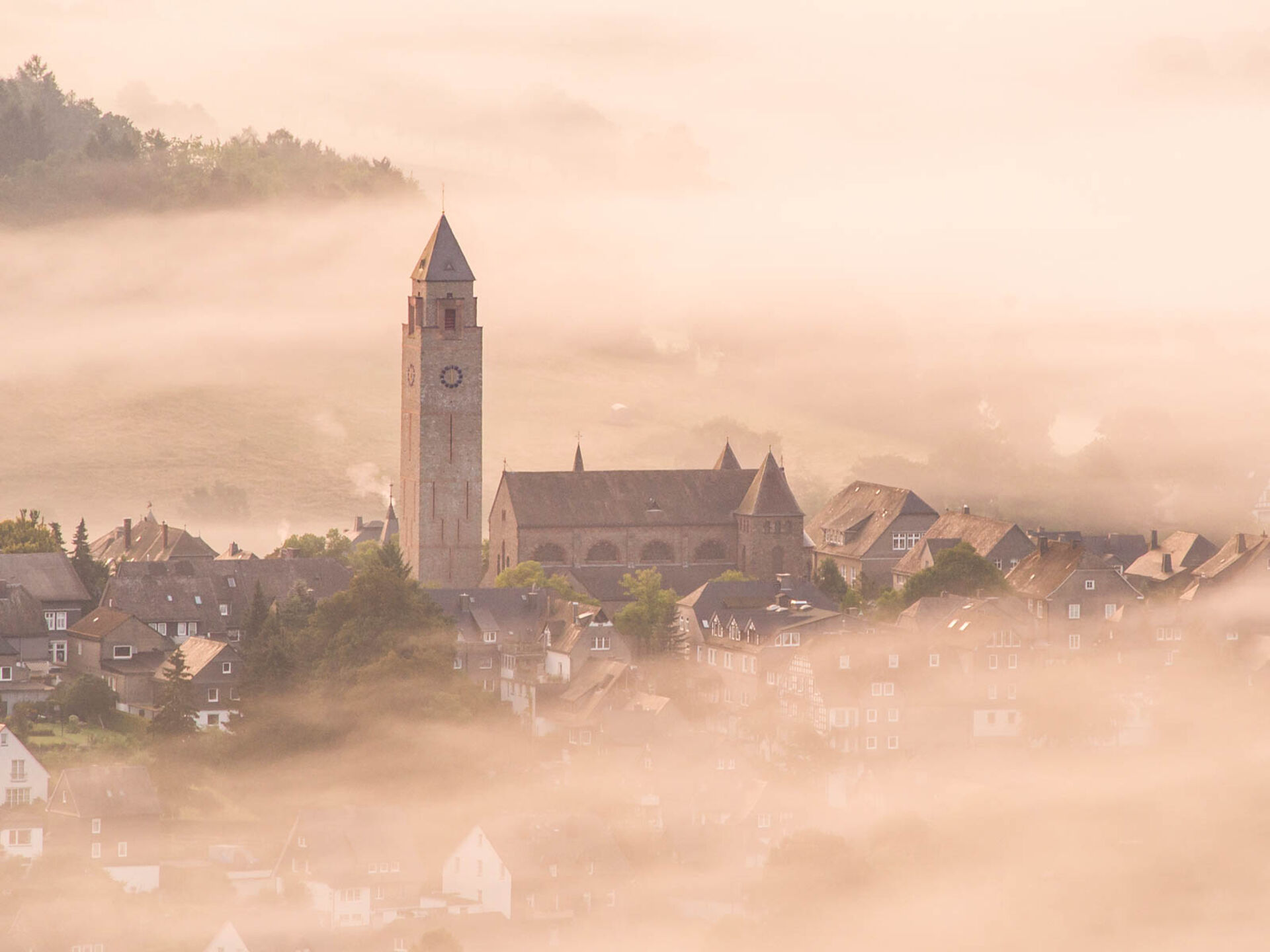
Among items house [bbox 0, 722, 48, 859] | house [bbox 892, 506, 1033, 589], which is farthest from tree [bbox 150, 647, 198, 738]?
house [bbox 892, 506, 1033, 589]

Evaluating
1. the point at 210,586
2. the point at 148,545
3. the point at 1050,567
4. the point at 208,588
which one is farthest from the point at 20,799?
the point at 148,545

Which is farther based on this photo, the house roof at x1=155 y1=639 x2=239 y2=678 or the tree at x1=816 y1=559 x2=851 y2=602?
the tree at x1=816 y1=559 x2=851 y2=602

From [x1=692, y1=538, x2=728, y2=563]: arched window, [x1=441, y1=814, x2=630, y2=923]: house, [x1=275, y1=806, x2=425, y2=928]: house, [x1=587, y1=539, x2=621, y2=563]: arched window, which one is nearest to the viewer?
[x1=275, y1=806, x2=425, y2=928]: house

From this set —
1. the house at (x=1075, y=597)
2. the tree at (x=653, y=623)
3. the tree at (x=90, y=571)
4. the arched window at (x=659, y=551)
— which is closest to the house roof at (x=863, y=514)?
the arched window at (x=659, y=551)

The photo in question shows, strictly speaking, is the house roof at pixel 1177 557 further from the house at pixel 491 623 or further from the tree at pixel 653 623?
the house at pixel 491 623

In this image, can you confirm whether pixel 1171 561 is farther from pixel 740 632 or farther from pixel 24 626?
pixel 24 626

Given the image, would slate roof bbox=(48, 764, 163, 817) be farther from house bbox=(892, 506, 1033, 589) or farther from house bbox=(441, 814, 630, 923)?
house bbox=(892, 506, 1033, 589)
